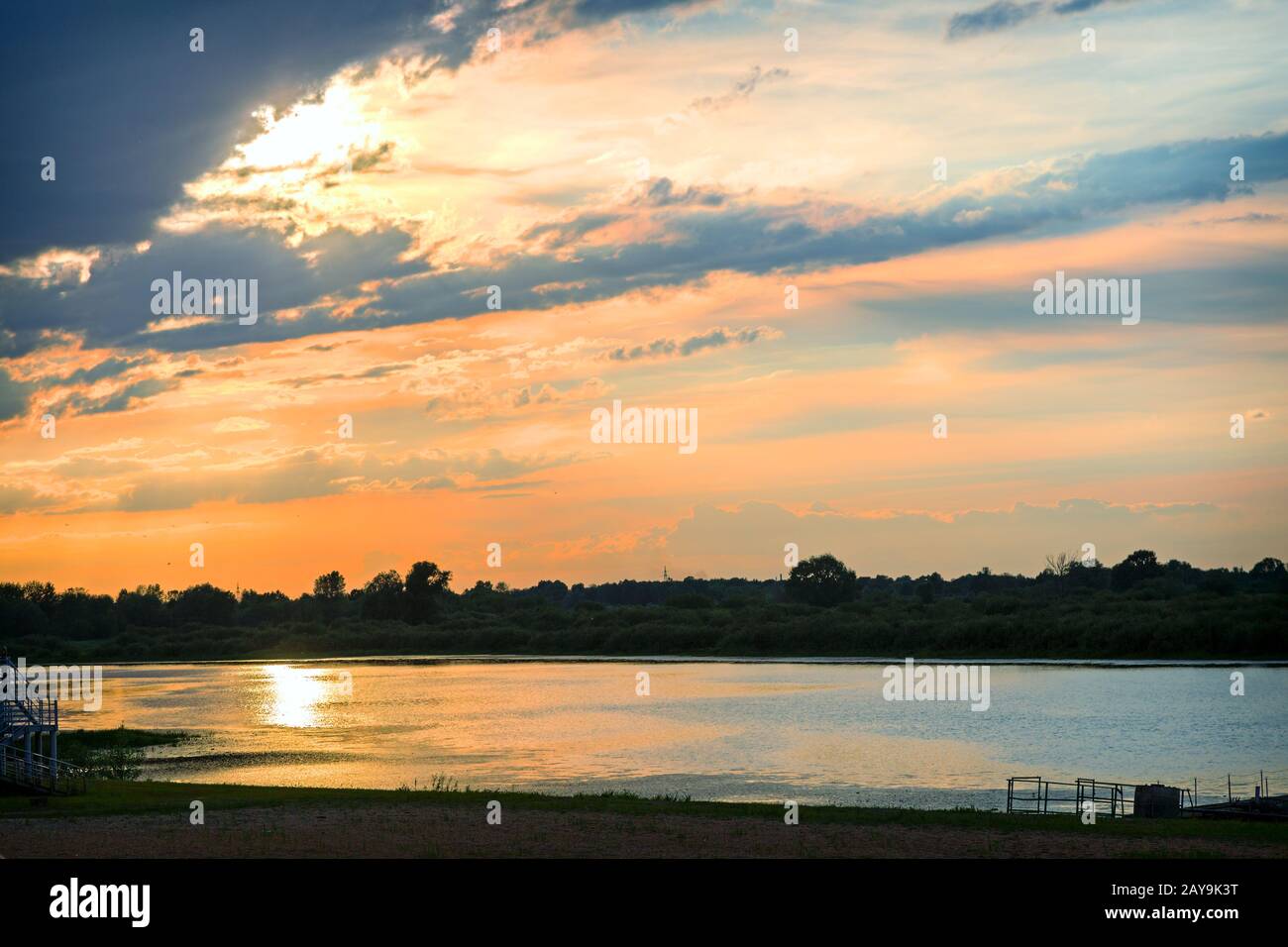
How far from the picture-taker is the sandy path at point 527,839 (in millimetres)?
31828

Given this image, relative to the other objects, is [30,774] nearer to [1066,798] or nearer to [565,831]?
[565,831]

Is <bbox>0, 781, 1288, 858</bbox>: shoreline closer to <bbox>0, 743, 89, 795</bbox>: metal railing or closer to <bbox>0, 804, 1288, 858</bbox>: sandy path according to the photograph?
<bbox>0, 804, 1288, 858</bbox>: sandy path

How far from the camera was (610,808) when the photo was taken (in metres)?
41.0

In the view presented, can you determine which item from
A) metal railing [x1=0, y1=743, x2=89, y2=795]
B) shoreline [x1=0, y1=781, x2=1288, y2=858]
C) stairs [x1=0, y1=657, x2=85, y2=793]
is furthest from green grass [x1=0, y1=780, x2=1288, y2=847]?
stairs [x1=0, y1=657, x2=85, y2=793]

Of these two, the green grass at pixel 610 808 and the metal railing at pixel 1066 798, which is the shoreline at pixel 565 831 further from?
the metal railing at pixel 1066 798

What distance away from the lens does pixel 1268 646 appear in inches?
6240

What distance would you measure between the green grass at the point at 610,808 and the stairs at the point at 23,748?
129cm

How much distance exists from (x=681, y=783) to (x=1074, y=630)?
132m

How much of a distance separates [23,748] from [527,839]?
28254 mm

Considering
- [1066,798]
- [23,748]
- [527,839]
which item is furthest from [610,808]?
[23,748]

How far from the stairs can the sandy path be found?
30.5 ft
